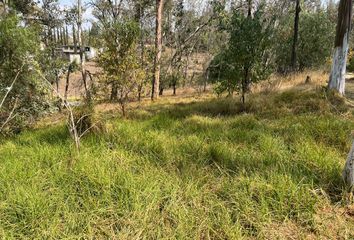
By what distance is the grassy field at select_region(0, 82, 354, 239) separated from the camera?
7.95 ft

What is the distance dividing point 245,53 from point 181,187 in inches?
195

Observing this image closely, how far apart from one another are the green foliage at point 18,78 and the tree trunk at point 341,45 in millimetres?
7879

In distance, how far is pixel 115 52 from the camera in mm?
7250

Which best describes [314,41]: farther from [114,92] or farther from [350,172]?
[350,172]

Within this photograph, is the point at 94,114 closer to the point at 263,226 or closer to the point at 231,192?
the point at 231,192

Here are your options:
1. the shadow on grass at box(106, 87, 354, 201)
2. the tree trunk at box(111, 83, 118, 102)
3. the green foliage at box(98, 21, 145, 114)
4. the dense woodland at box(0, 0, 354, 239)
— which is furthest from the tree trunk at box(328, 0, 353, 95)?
the tree trunk at box(111, 83, 118, 102)

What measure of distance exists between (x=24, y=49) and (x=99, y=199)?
6.35m

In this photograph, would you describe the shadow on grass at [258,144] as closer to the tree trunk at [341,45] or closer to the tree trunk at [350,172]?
the tree trunk at [350,172]

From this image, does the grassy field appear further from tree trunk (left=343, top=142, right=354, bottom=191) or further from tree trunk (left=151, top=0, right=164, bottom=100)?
tree trunk (left=151, top=0, right=164, bottom=100)

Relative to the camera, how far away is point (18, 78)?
23.1 ft

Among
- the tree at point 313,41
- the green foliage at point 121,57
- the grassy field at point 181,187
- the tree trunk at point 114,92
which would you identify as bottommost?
the grassy field at point 181,187

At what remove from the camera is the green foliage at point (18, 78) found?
7.05 m

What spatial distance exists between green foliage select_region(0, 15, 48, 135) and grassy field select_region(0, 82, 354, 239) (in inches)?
126

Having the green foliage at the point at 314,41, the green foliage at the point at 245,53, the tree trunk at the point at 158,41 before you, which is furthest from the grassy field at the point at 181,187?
the green foliage at the point at 314,41
